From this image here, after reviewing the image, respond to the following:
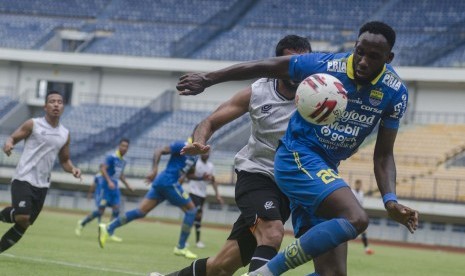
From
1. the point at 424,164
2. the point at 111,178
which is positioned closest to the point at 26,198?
the point at 111,178

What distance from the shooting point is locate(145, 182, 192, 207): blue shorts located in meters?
19.3

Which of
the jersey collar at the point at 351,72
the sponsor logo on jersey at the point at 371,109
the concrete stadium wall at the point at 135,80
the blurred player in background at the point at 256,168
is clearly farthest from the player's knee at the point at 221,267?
the concrete stadium wall at the point at 135,80

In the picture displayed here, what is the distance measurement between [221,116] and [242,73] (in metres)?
0.98

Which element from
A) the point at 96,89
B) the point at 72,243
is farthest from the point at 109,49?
the point at 72,243

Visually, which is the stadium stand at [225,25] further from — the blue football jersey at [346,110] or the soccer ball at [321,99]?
the soccer ball at [321,99]

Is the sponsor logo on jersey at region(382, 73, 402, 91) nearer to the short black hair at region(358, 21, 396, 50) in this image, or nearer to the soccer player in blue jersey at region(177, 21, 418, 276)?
the soccer player in blue jersey at region(177, 21, 418, 276)

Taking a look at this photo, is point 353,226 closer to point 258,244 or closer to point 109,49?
point 258,244

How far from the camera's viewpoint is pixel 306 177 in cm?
783

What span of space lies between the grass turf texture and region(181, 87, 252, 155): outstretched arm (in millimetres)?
4435

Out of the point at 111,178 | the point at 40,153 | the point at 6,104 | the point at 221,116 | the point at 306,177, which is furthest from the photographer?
the point at 6,104

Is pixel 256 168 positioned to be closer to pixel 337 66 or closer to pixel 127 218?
pixel 337 66

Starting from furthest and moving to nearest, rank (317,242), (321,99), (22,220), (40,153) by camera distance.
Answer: (40,153) < (22,220) < (321,99) < (317,242)

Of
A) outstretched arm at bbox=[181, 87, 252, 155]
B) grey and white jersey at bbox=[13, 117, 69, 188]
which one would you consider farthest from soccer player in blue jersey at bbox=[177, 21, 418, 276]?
grey and white jersey at bbox=[13, 117, 69, 188]

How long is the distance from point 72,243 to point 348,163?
2043cm
